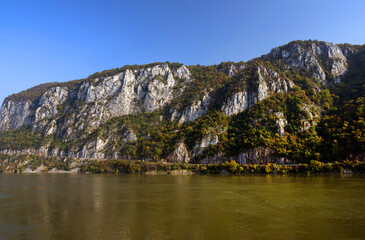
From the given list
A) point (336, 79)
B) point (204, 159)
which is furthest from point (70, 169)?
point (336, 79)

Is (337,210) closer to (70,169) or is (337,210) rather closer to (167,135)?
(167,135)

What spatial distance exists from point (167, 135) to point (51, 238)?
14794 centimetres

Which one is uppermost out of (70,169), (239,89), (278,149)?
(239,89)

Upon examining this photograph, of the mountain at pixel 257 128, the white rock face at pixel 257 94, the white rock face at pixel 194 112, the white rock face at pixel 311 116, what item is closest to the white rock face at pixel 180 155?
the mountain at pixel 257 128

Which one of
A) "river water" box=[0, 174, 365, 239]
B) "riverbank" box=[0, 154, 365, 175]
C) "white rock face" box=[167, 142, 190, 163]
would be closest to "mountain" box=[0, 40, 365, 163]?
"white rock face" box=[167, 142, 190, 163]

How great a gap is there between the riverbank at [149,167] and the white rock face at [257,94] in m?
64.8

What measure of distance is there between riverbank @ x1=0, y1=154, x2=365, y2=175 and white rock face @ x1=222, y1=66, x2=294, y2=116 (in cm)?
6478

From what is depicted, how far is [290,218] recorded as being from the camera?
3016 cm

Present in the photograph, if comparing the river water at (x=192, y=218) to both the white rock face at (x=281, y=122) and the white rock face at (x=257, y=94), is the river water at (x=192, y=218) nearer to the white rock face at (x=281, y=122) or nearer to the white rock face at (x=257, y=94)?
the white rock face at (x=281, y=122)

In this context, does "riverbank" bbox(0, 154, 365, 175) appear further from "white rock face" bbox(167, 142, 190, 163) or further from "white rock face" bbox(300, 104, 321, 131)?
"white rock face" bbox(300, 104, 321, 131)

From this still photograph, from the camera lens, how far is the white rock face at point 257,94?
170775 millimetres

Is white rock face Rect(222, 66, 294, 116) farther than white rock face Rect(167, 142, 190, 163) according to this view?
Yes

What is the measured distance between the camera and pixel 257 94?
170000 mm

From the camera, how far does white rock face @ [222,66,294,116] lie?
17077 centimetres
